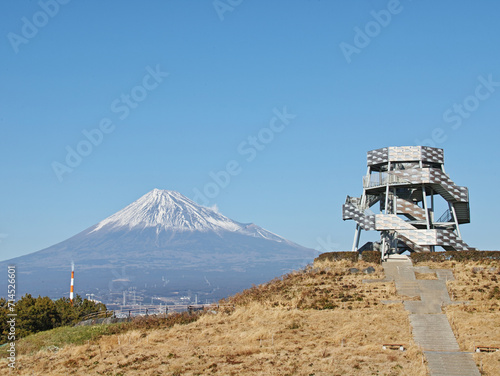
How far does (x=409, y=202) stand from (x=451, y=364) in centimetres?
3639

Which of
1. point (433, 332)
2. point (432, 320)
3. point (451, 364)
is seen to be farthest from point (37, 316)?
point (451, 364)

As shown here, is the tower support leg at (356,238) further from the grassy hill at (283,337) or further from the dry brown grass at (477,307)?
the grassy hill at (283,337)

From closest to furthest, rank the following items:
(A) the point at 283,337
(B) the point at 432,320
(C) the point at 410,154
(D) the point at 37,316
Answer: (A) the point at 283,337
(B) the point at 432,320
(D) the point at 37,316
(C) the point at 410,154

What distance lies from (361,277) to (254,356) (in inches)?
791

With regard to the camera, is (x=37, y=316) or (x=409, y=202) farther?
(x=409, y=202)

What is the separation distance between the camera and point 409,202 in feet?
202

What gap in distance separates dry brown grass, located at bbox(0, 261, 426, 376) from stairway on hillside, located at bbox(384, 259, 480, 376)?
→ 2.45ft

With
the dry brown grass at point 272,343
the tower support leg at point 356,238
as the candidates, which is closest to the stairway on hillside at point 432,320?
the dry brown grass at point 272,343

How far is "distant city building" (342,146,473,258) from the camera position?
5744 centimetres

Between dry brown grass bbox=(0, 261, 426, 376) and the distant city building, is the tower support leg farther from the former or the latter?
dry brown grass bbox=(0, 261, 426, 376)

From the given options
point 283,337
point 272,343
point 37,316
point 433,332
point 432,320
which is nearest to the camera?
point 272,343

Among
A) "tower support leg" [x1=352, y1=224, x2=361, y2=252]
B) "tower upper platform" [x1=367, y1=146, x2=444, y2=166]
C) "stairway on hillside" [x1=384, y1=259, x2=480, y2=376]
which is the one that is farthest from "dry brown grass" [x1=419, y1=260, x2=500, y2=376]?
"tower upper platform" [x1=367, y1=146, x2=444, y2=166]

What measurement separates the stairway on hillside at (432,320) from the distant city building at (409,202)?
22.5ft

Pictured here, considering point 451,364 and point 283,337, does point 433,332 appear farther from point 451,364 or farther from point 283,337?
point 283,337
